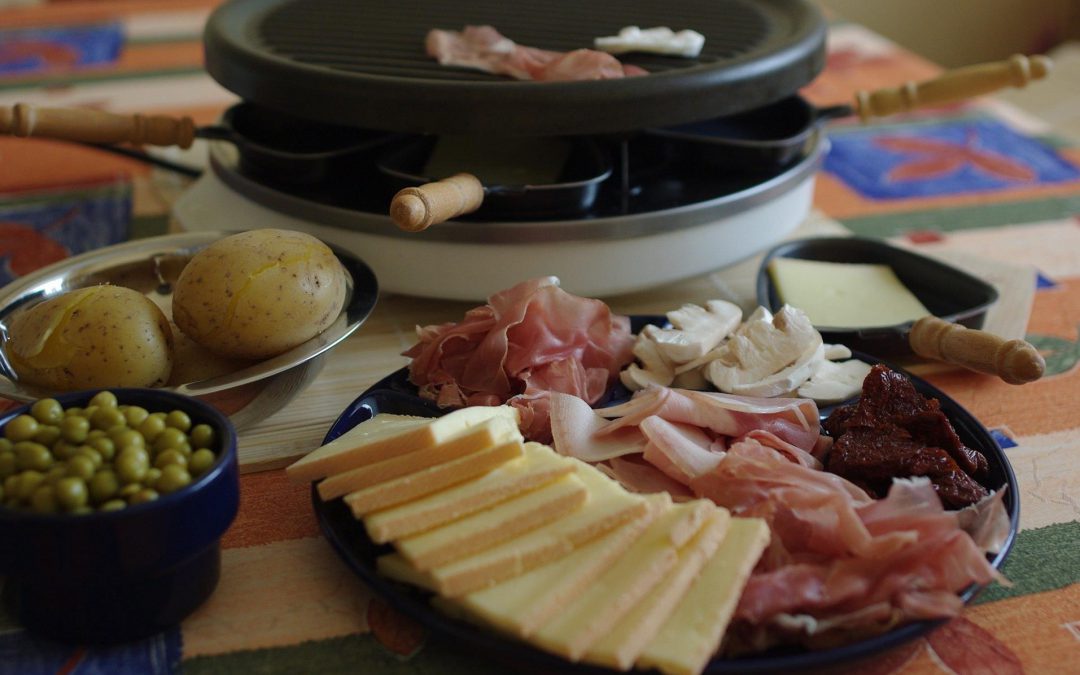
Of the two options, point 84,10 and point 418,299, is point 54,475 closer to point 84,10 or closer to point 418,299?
point 418,299

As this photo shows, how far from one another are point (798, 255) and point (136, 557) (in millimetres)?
990

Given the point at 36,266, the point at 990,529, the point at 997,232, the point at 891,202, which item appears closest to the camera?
the point at 990,529

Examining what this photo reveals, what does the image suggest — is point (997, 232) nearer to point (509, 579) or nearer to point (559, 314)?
point (559, 314)

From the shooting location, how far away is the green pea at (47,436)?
2.58ft

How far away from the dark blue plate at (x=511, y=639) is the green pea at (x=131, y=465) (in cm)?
17

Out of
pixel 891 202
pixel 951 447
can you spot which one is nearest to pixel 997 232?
pixel 891 202

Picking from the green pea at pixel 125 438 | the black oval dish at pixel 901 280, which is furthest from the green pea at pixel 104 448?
the black oval dish at pixel 901 280

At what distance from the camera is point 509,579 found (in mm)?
755

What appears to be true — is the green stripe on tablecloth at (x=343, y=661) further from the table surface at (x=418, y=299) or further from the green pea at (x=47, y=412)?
the green pea at (x=47, y=412)

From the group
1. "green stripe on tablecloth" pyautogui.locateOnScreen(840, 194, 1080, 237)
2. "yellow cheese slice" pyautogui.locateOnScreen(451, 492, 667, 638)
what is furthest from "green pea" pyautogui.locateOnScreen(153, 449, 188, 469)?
"green stripe on tablecloth" pyautogui.locateOnScreen(840, 194, 1080, 237)

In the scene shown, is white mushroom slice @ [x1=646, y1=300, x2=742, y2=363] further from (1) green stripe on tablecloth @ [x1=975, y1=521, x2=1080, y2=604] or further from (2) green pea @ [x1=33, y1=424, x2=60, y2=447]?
(2) green pea @ [x1=33, y1=424, x2=60, y2=447]

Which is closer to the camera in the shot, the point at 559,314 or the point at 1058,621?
the point at 1058,621

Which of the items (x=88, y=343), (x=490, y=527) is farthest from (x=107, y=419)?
(x=490, y=527)

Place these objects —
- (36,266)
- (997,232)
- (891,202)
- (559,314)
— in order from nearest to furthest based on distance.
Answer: (559,314)
(36,266)
(997,232)
(891,202)
